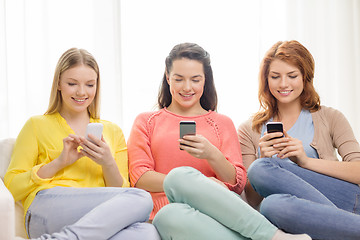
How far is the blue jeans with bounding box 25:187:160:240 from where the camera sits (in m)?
1.64

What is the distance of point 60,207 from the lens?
1.78m

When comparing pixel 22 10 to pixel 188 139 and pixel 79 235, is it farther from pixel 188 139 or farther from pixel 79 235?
pixel 79 235

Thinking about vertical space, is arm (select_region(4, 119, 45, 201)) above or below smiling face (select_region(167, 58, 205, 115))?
below

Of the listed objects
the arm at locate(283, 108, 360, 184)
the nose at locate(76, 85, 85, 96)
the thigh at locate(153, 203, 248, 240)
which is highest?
the nose at locate(76, 85, 85, 96)

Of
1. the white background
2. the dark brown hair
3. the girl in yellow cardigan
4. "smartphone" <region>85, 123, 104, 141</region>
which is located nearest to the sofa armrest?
the girl in yellow cardigan

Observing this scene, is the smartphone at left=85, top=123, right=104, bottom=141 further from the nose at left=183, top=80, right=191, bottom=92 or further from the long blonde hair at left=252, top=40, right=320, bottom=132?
the long blonde hair at left=252, top=40, right=320, bottom=132

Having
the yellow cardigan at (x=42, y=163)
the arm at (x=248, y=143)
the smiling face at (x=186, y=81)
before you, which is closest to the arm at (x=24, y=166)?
the yellow cardigan at (x=42, y=163)

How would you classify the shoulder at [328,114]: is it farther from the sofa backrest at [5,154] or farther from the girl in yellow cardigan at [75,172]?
the sofa backrest at [5,154]

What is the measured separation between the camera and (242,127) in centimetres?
239

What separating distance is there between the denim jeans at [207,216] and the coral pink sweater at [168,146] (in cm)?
36

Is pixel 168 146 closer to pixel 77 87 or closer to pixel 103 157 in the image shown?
pixel 103 157

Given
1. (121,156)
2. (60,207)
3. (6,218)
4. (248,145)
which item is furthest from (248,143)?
(6,218)

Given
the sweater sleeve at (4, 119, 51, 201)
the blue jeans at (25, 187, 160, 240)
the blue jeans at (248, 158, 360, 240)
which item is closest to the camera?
the blue jeans at (25, 187, 160, 240)

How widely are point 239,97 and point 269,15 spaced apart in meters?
0.70
